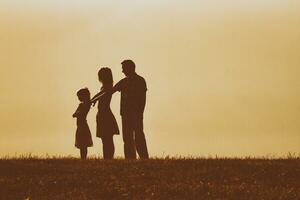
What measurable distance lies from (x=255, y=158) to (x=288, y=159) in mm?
833

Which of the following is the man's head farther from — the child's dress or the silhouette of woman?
the child's dress

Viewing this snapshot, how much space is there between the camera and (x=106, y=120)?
939 inches

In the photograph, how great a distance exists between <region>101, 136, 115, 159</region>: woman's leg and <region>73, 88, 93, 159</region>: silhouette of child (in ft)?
2.25

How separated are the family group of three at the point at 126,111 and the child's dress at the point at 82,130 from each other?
252 mm

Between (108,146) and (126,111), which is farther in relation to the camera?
(108,146)
